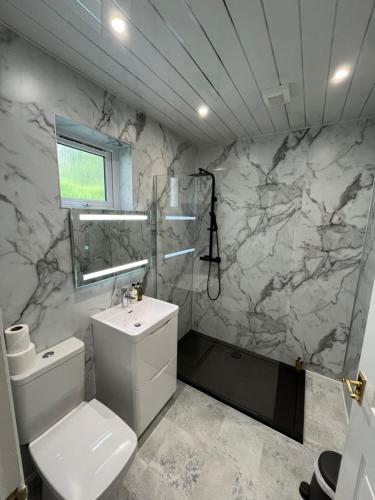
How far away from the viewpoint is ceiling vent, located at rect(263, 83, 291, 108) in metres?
1.40

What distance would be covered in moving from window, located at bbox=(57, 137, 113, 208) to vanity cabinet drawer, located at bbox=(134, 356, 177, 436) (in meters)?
1.41

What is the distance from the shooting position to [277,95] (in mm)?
1471

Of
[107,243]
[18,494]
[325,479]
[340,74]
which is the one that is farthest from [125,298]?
[340,74]

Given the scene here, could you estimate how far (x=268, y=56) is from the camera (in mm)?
1146

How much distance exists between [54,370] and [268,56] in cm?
211

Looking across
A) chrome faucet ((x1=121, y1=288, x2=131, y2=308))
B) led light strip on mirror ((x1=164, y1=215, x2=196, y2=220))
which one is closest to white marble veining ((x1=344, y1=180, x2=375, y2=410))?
led light strip on mirror ((x1=164, y1=215, x2=196, y2=220))

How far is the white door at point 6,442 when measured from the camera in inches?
20.0

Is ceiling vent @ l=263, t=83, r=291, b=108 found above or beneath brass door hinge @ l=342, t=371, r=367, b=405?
above

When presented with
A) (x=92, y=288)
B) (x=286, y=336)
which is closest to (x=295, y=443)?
(x=286, y=336)

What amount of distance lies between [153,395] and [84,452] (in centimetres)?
58

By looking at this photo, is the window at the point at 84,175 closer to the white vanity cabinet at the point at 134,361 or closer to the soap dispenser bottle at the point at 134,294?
the soap dispenser bottle at the point at 134,294

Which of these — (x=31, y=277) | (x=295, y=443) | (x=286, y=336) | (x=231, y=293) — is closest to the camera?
(x=31, y=277)

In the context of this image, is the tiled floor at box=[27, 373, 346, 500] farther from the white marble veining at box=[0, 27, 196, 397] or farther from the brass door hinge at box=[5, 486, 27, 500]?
the brass door hinge at box=[5, 486, 27, 500]

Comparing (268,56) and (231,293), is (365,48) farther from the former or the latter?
(231,293)
